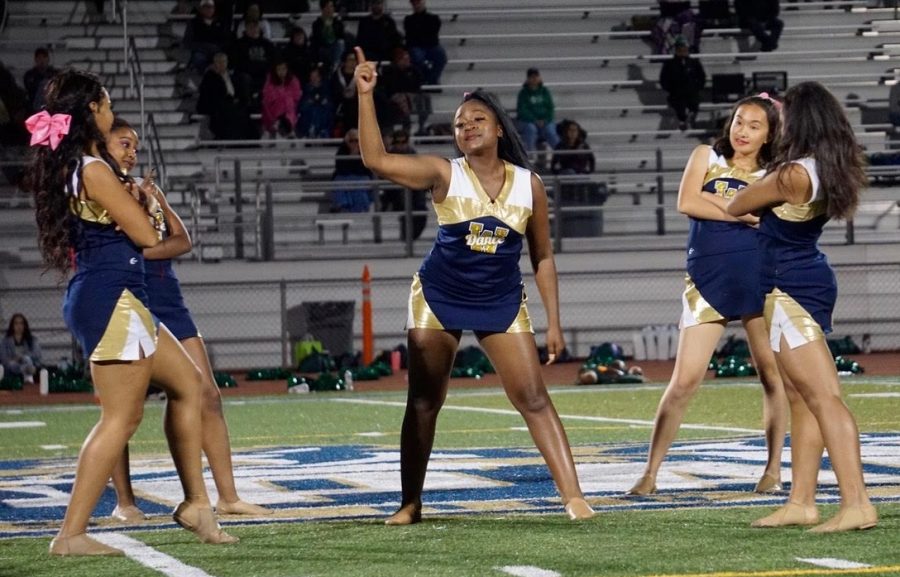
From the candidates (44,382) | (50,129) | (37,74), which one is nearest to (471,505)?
(50,129)

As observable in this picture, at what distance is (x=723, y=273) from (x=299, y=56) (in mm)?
16484

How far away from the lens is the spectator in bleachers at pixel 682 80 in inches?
953

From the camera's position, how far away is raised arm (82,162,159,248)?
6.32 m

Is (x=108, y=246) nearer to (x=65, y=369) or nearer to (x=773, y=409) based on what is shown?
(x=773, y=409)

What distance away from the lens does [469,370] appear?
1955 cm

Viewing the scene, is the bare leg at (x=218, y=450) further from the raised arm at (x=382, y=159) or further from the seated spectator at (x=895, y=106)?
the seated spectator at (x=895, y=106)

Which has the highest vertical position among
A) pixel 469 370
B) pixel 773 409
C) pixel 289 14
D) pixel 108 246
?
pixel 289 14

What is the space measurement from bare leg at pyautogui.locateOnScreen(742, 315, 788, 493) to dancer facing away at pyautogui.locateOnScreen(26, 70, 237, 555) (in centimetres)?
304

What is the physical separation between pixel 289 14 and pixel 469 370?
8199 mm

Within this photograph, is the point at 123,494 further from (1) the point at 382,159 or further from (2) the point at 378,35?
(2) the point at 378,35

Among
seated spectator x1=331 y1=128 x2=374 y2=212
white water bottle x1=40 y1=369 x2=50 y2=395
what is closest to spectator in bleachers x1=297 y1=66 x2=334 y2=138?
seated spectator x1=331 y1=128 x2=374 y2=212

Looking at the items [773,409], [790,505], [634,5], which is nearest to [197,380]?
[790,505]

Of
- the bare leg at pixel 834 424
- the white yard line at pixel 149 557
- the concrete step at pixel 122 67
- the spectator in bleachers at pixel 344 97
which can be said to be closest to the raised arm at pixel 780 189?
the bare leg at pixel 834 424

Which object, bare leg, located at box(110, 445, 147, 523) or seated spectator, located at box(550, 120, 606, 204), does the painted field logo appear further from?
seated spectator, located at box(550, 120, 606, 204)
